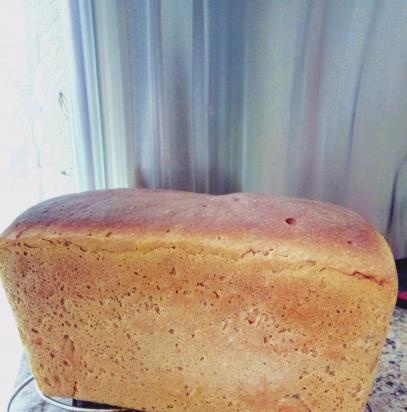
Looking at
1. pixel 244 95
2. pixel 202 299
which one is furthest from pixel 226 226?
pixel 244 95

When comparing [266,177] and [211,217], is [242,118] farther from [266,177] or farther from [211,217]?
[211,217]

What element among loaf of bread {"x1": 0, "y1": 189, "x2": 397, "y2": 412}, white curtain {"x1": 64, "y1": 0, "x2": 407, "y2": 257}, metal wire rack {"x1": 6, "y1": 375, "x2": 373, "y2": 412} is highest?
white curtain {"x1": 64, "y1": 0, "x2": 407, "y2": 257}

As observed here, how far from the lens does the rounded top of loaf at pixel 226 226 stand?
1.94 feet

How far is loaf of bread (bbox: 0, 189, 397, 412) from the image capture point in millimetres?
600

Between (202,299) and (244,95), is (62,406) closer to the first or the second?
(202,299)

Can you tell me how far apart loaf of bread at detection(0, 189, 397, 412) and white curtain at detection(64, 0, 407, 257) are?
0.23 m

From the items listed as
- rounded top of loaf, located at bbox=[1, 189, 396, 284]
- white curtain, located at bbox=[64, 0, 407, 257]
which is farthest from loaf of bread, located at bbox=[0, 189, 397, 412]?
white curtain, located at bbox=[64, 0, 407, 257]

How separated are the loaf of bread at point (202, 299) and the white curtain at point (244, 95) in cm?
23

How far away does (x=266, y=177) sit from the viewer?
3.15 feet

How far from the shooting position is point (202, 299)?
2.10ft

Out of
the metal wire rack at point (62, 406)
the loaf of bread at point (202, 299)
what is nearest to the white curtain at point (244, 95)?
the loaf of bread at point (202, 299)

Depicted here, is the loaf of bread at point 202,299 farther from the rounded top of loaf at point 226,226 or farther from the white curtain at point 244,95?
the white curtain at point 244,95

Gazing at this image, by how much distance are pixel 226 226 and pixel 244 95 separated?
15.5 inches

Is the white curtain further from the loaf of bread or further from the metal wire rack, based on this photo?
the metal wire rack
